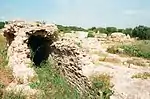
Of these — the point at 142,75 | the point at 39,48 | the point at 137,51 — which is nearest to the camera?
the point at 142,75

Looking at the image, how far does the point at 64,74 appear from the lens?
51.6ft

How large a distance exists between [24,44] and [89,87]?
14.7 ft

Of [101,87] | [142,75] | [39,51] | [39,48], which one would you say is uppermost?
[39,48]

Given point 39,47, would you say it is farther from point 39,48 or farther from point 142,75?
point 142,75

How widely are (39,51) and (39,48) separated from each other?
1.02 ft

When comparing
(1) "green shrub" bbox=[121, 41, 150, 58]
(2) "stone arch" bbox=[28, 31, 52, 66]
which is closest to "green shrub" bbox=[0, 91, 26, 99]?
(2) "stone arch" bbox=[28, 31, 52, 66]

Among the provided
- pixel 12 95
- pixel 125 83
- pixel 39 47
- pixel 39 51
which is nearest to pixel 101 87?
pixel 125 83

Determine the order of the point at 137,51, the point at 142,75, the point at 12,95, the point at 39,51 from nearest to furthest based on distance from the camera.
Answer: the point at 12,95 → the point at 142,75 → the point at 39,51 → the point at 137,51

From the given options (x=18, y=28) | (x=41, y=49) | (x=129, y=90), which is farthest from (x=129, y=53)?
(x=129, y=90)

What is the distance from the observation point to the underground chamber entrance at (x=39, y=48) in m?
18.1

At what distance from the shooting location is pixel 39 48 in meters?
18.6

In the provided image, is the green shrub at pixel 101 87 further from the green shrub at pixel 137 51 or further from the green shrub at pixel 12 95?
the green shrub at pixel 137 51

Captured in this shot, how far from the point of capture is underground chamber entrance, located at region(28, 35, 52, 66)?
1808 cm

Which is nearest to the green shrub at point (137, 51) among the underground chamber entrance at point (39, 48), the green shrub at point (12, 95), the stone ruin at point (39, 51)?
the underground chamber entrance at point (39, 48)
